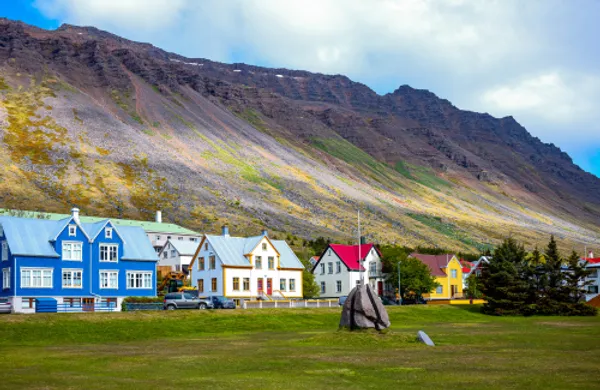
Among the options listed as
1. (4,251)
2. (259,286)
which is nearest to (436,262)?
(259,286)

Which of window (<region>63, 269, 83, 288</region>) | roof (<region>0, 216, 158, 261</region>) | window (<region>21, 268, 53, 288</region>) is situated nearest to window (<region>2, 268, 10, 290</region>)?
window (<region>21, 268, 53, 288</region>)

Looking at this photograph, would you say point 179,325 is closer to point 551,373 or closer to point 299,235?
point 551,373

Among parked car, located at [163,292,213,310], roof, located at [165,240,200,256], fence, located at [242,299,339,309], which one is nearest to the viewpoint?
parked car, located at [163,292,213,310]

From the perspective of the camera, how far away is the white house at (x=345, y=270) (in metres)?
101

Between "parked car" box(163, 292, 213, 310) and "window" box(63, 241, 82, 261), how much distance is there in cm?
1325

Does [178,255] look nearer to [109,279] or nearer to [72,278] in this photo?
[109,279]

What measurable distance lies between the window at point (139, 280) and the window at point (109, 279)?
1586 mm

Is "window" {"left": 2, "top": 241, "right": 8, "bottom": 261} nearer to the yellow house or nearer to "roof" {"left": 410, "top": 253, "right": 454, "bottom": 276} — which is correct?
the yellow house

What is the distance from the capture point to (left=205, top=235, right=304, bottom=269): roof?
86.8 metres

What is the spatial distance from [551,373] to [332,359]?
1015 centimetres

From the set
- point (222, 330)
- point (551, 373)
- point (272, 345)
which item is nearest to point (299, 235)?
point (222, 330)

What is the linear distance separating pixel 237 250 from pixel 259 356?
5592 cm

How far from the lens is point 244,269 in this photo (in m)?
87.4

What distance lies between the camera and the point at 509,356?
33.1 m
